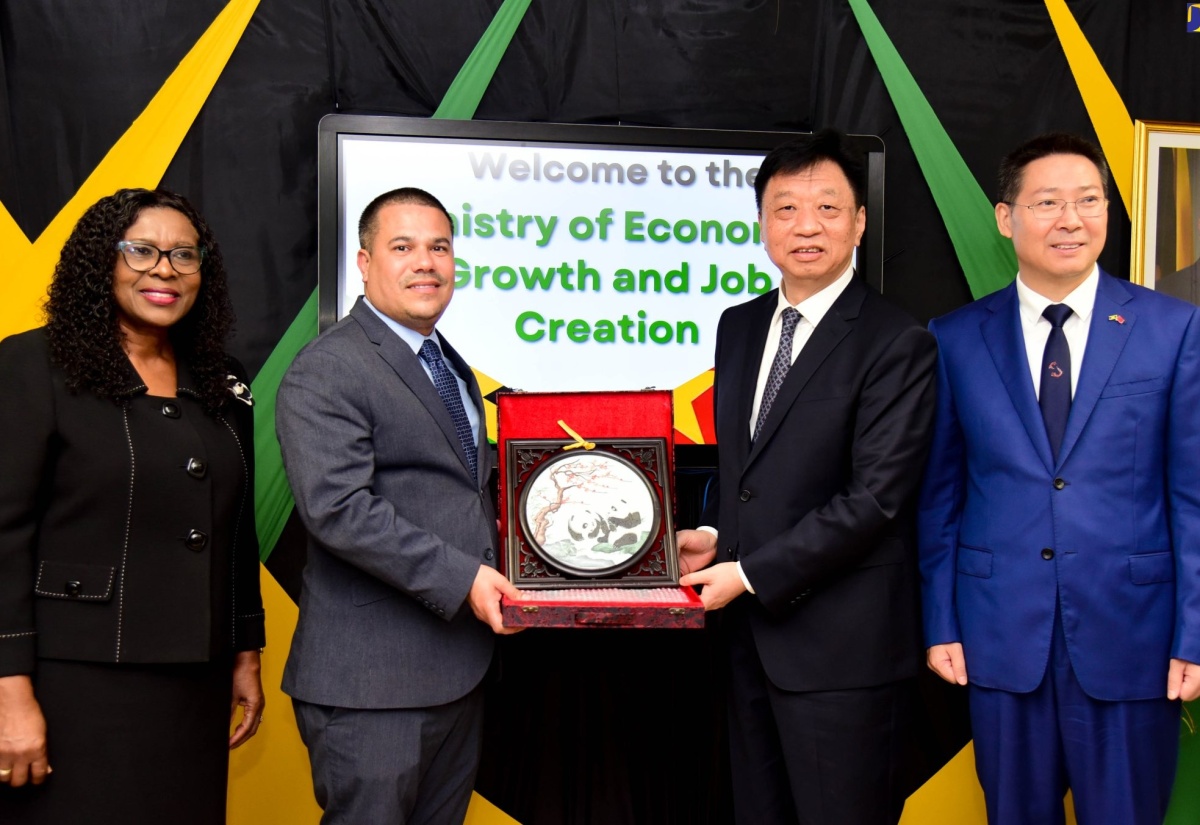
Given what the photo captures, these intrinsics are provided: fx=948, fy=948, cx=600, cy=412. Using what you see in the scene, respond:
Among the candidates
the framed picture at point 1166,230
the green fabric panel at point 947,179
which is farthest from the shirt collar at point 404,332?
the framed picture at point 1166,230

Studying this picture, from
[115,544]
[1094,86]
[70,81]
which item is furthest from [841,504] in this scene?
[70,81]

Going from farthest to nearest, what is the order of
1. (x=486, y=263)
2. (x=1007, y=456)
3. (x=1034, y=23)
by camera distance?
(x=1034, y=23), (x=486, y=263), (x=1007, y=456)

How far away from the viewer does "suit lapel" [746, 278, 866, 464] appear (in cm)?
188

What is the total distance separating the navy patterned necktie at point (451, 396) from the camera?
186 cm

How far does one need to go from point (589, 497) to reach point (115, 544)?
0.86 metres

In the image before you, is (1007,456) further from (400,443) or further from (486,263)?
(486,263)

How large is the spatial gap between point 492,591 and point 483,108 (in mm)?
1532

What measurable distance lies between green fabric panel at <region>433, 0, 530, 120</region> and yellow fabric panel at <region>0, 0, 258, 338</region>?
1.93ft

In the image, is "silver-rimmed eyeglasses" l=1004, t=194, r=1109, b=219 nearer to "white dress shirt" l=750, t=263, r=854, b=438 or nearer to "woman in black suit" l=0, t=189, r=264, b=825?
"white dress shirt" l=750, t=263, r=854, b=438

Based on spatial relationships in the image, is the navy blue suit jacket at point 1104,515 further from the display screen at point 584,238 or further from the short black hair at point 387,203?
the short black hair at point 387,203

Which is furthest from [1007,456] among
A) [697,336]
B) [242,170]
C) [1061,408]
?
[242,170]

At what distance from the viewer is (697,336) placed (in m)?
2.68

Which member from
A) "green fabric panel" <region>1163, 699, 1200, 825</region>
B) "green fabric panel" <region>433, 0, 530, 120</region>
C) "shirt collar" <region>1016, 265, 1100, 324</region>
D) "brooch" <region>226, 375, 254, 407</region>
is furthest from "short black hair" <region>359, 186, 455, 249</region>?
"green fabric panel" <region>1163, 699, 1200, 825</region>

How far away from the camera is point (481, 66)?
8.76 ft
